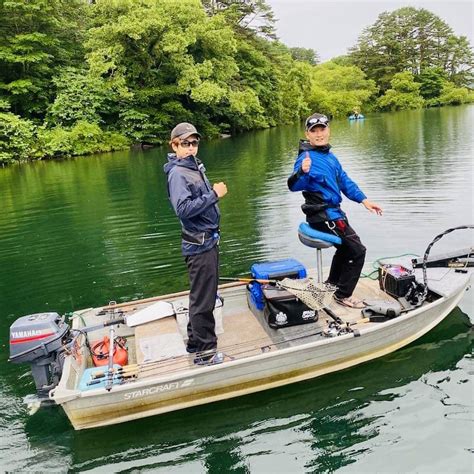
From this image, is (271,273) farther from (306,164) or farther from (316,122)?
(316,122)

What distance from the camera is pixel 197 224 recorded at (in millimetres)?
4688

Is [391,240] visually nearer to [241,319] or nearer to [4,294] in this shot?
[241,319]

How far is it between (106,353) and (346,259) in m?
2.78

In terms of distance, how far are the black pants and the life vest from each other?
2433 mm

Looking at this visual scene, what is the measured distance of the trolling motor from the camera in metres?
4.66

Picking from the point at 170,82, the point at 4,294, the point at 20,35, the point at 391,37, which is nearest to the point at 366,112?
the point at 391,37

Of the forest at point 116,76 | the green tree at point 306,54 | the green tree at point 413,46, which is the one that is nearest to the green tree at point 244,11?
the forest at point 116,76

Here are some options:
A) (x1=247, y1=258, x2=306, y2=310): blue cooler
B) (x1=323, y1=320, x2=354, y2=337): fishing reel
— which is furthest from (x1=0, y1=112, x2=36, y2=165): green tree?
(x1=323, y1=320, x2=354, y2=337): fishing reel

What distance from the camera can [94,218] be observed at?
536 inches

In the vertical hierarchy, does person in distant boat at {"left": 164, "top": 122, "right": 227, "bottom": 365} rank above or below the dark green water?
above

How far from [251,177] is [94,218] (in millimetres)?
Result: 6991

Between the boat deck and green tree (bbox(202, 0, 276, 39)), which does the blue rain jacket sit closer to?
the boat deck

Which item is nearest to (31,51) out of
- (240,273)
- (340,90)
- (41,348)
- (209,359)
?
(240,273)

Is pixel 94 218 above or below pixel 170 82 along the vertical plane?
below
